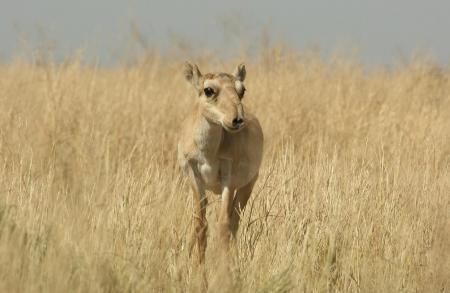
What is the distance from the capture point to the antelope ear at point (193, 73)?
6859 mm

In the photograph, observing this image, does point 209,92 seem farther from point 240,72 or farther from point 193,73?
point 240,72

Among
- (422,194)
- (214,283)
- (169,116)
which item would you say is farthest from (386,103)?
(214,283)

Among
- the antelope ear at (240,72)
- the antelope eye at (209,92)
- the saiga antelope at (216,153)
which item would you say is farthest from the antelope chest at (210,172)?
the antelope ear at (240,72)

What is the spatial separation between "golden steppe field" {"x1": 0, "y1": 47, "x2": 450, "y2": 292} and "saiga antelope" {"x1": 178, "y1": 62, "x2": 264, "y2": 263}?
141 millimetres

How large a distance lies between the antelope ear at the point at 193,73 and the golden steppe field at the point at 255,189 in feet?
2.74

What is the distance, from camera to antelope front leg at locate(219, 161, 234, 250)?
6.33 m

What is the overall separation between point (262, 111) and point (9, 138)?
12.8 ft

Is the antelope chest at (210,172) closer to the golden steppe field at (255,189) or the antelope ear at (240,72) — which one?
the golden steppe field at (255,189)

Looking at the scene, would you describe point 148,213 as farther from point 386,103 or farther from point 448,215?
point 386,103

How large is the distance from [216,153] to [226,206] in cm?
41

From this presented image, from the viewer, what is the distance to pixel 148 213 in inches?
243

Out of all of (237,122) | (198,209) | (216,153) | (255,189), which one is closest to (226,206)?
(198,209)

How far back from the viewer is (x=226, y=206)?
6.51 m

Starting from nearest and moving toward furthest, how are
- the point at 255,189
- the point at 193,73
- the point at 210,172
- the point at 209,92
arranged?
1. the point at 209,92
2. the point at 210,172
3. the point at 193,73
4. the point at 255,189
